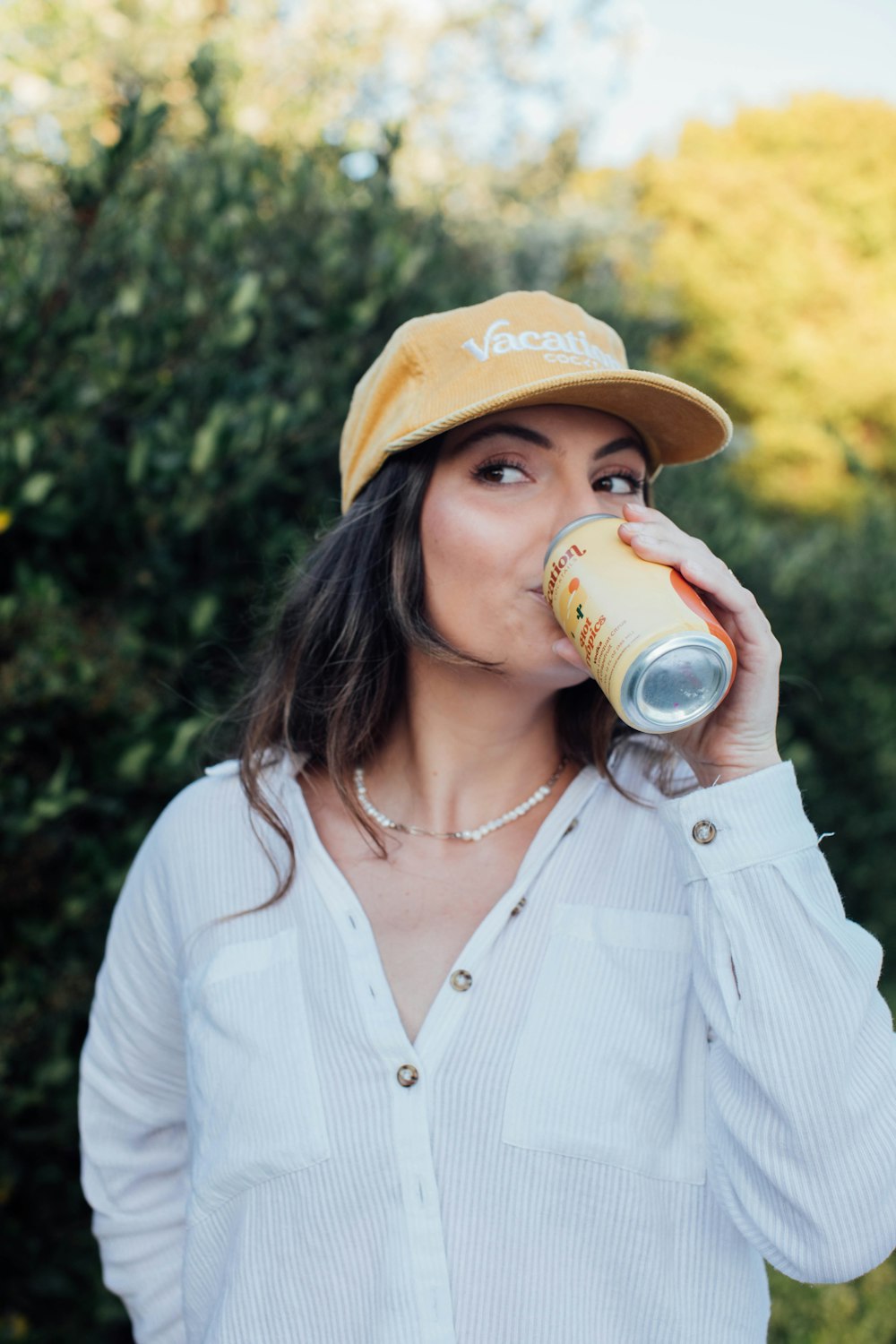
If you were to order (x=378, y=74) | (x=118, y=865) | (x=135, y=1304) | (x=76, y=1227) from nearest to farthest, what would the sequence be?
(x=135, y=1304) → (x=118, y=865) → (x=76, y=1227) → (x=378, y=74)

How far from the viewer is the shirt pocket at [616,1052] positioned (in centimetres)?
131

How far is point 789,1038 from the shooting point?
1.20m

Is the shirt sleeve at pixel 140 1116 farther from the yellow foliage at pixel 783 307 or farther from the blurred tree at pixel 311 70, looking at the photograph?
the yellow foliage at pixel 783 307

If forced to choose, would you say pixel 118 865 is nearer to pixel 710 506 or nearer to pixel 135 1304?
pixel 135 1304

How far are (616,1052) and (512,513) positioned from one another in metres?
0.72

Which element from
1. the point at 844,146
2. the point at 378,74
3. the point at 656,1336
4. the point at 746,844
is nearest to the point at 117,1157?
the point at 656,1336

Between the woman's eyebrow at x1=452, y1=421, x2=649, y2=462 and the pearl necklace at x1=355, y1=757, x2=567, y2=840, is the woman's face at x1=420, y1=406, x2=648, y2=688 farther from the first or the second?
the pearl necklace at x1=355, y1=757, x2=567, y2=840

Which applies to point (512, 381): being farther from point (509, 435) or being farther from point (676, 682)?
point (676, 682)

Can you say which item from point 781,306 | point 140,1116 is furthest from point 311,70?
point 140,1116

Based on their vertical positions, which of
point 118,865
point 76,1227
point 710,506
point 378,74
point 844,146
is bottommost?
point 76,1227

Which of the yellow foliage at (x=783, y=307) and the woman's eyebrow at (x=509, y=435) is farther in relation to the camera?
the yellow foliage at (x=783, y=307)

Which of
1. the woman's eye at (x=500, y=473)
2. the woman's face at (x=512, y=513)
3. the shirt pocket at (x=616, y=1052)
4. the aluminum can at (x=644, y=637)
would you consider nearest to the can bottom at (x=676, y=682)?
the aluminum can at (x=644, y=637)

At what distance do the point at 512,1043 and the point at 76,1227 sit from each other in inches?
68.7

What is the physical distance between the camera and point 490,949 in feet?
4.64
